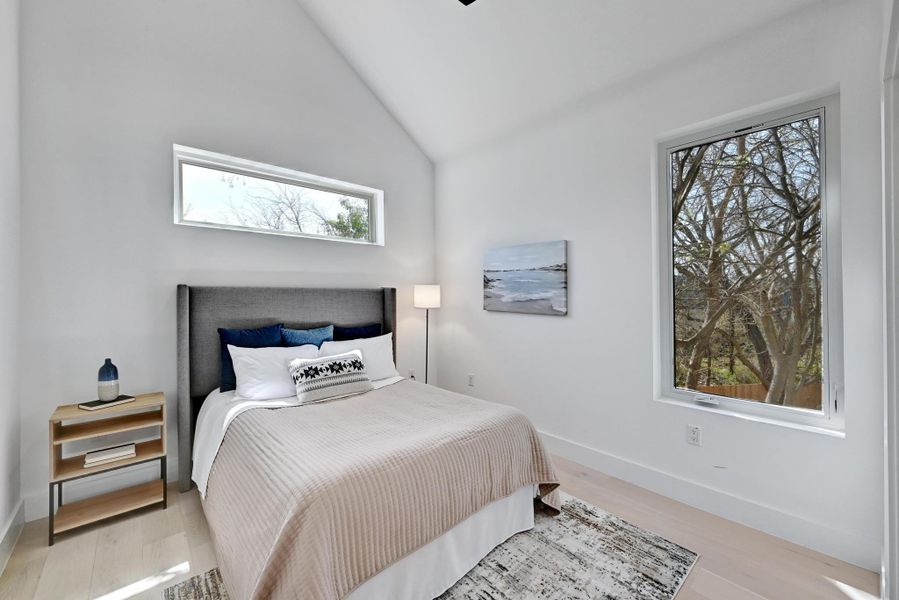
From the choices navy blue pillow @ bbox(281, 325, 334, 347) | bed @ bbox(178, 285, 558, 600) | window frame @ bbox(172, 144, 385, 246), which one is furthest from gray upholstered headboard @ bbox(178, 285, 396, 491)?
window frame @ bbox(172, 144, 385, 246)

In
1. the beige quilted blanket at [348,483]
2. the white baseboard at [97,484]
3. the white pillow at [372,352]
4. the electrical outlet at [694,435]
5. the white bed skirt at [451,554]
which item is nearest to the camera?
the beige quilted blanket at [348,483]

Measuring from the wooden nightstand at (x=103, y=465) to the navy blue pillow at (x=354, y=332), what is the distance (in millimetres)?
1242

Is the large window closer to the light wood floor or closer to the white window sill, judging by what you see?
the white window sill

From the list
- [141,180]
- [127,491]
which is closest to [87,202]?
[141,180]

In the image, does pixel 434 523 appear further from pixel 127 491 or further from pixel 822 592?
pixel 127 491

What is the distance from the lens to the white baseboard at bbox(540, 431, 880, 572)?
1.83 m

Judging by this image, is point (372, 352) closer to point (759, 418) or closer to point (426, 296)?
point (426, 296)

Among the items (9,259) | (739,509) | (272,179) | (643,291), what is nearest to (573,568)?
(739,509)

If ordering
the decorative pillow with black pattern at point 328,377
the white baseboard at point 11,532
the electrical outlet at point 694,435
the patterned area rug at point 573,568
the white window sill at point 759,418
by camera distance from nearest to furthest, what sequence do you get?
1. the patterned area rug at point 573,568
2. the white baseboard at point 11,532
3. the white window sill at point 759,418
4. the electrical outlet at point 694,435
5. the decorative pillow with black pattern at point 328,377

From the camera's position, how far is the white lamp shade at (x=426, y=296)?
3736mm

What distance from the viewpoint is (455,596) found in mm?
1648

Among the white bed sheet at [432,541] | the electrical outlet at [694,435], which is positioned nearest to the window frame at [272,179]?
the white bed sheet at [432,541]

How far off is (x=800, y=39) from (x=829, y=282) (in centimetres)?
123

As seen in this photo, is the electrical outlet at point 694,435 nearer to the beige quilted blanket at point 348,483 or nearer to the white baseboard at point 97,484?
the beige quilted blanket at point 348,483
